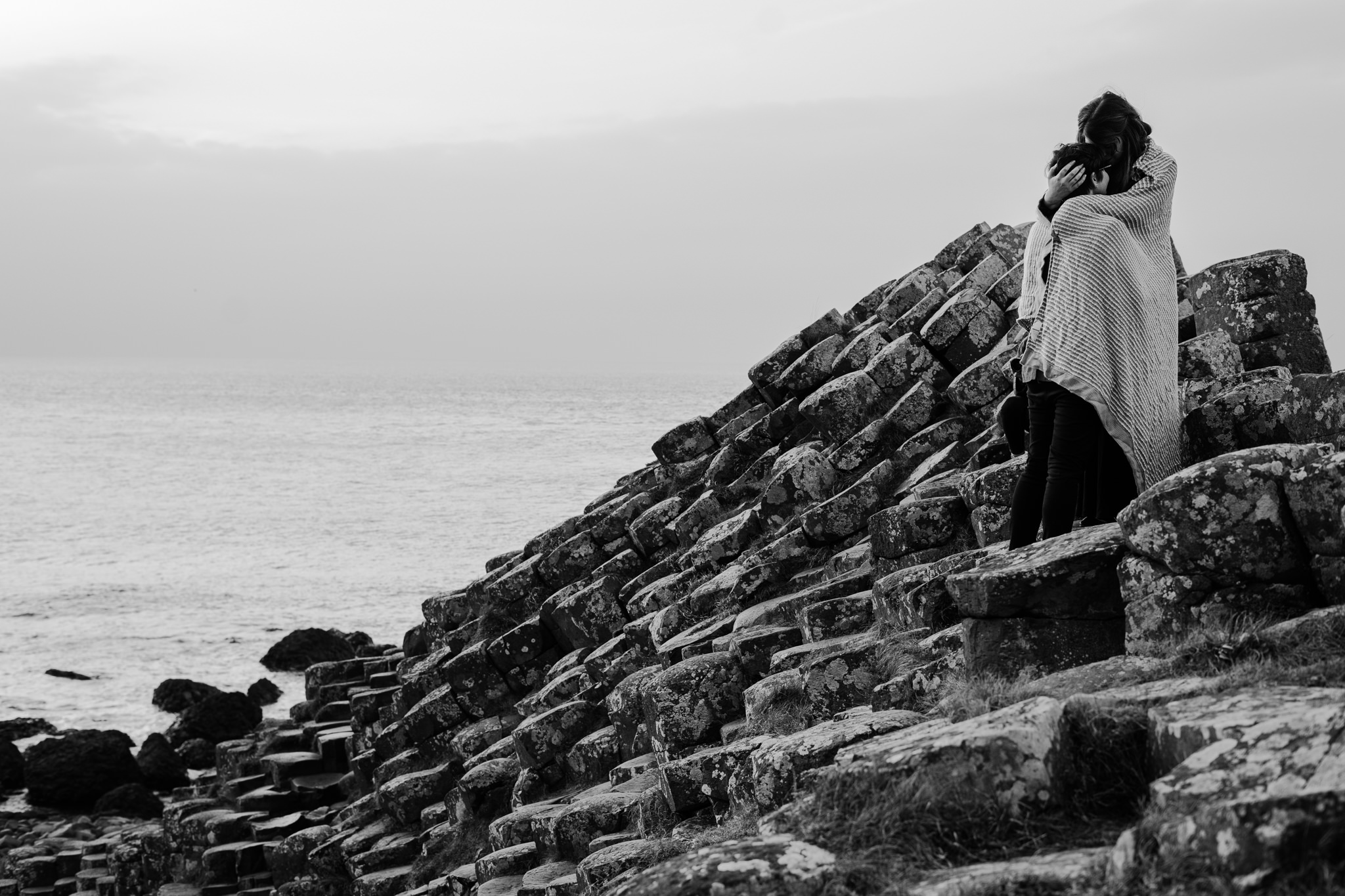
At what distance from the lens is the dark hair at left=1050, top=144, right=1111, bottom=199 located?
317 inches

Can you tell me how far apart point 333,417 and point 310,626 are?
137 m

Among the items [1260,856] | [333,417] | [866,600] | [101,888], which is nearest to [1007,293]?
[866,600]

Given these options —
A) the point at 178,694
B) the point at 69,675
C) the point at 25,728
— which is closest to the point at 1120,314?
the point at 25,728

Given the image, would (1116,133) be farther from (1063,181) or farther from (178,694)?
(178,694)

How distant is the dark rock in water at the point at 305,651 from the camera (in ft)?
131

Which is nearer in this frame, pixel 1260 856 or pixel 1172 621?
pixel 1260 856

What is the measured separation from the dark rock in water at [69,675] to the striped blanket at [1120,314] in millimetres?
37591

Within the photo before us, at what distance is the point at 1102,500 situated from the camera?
8031 millimetres

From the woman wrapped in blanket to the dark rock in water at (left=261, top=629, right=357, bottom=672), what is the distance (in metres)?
33.5

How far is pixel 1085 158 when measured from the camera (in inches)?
317

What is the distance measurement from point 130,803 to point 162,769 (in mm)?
1902

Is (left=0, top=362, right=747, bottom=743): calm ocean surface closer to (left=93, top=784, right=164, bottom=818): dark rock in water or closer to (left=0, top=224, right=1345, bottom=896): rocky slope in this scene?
(left=93, top=784, right=164, bottom=818): dark rock in water

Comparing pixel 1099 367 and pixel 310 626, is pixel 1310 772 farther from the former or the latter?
pixel 310 626

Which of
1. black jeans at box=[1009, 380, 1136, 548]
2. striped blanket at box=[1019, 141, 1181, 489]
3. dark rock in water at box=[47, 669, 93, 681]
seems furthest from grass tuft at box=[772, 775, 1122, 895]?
dark rock in water at box=[47, 669, 93, 681]
